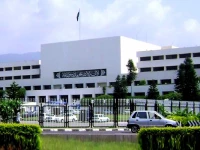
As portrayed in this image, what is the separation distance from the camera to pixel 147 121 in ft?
90.0

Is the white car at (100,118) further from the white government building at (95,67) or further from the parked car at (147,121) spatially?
the white government building at (95,67)

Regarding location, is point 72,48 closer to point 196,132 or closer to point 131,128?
point 131,128

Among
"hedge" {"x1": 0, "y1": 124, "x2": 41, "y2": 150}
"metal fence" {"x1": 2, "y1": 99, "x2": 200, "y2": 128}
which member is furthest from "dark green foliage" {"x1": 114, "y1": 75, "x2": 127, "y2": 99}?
"hedge" {"x1": 0, "y1": 124, "x2": 41, "y2": 150}

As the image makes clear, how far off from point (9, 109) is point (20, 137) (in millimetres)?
17686

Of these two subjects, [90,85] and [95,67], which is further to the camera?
[90,85]

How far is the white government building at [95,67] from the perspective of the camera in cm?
9381

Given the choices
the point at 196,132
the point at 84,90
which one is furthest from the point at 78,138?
the point at 84,90

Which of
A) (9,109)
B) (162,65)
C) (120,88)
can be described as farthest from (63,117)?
(162,65)

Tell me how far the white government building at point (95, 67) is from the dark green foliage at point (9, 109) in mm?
58771

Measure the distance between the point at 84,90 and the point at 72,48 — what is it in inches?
431

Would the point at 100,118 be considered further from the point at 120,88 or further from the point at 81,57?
the point at 81,57

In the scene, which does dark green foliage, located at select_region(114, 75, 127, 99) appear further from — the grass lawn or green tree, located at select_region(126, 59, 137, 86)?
the grass lawn

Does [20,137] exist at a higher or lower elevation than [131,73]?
lower

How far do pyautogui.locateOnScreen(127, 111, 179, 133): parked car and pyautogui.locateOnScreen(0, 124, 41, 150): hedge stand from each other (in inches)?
532
